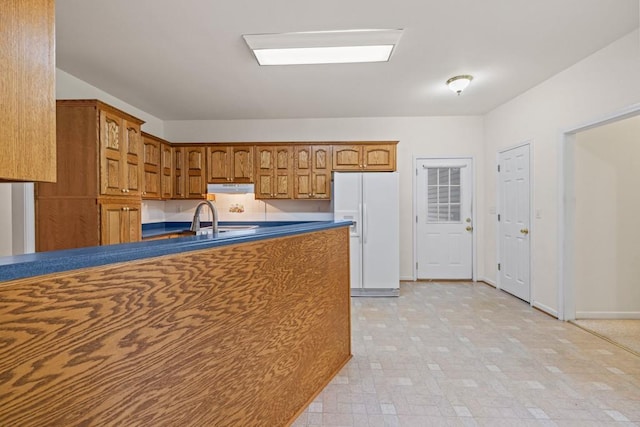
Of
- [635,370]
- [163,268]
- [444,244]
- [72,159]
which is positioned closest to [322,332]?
[163,268]

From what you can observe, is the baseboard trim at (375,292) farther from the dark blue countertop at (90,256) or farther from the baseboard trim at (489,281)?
the dark blue countertop at (90,256)

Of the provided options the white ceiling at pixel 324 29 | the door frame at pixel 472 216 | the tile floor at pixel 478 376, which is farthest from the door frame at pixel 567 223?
the door frame at pixel 472 216

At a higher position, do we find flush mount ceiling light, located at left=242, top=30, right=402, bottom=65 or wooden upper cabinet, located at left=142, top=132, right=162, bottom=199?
flush mount ceiling light, located at left=242, top=30, right=402, bottom=65

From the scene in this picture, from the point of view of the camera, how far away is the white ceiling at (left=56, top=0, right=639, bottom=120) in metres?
2.28

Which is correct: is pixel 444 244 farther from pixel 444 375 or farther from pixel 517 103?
pixel 444 375

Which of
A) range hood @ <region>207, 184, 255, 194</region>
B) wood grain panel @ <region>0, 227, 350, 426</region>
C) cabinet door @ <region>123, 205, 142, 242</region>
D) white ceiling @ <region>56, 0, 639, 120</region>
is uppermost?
white ceiling @ <region>56, 0, 639, 120</region>

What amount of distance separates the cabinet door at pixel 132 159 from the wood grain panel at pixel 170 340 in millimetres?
2476

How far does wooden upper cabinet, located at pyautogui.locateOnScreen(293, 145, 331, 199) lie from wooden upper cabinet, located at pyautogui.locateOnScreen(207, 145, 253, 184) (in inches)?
28.2

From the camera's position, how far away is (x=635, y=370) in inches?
93.2

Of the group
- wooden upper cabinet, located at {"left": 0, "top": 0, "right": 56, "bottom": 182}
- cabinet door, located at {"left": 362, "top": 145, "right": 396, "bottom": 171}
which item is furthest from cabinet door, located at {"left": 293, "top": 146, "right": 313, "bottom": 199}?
wooden upper cabinet, located at {"left": 0, "top": 0, "right": 56, "bottom": 182}

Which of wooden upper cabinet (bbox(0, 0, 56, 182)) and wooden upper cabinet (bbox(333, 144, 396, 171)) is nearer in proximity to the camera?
wooden upper cabinet (bbox(0, 0, 56, 182))

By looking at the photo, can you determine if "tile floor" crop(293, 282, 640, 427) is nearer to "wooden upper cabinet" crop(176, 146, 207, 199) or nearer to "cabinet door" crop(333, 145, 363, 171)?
"cabinet door" crop(333, 145, 363, 171)

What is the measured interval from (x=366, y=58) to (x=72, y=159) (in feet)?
9.31

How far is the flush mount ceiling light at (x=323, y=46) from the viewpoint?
2594 mm
